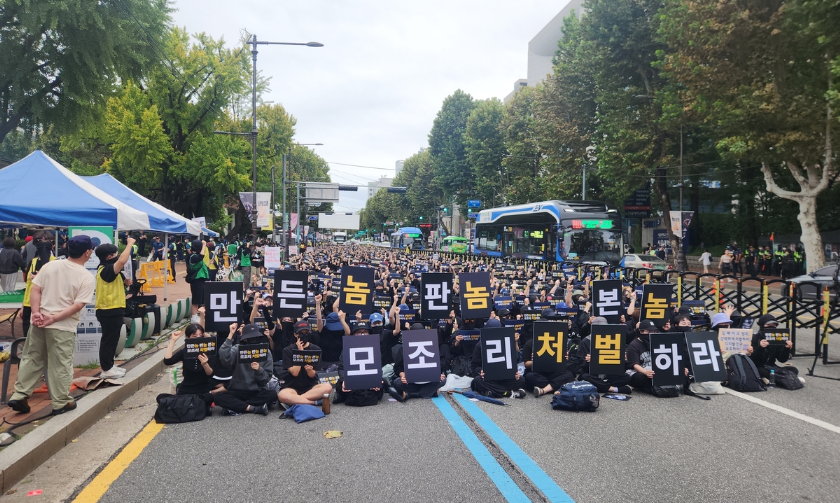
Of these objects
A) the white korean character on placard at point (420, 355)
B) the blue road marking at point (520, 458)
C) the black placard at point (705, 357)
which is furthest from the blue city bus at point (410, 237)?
the blue road marking at point (520, 458)

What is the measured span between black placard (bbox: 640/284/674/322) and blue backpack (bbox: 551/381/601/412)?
3.60 meters

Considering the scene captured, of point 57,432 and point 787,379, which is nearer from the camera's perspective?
point 57,432

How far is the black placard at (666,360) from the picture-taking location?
293 inches

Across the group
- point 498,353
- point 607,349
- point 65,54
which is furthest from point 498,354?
point 65,54

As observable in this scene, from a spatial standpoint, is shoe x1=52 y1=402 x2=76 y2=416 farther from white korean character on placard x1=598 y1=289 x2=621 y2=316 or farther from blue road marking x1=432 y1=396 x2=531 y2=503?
white korean character on placard x1=598 y1=289 x2=621 y2=316

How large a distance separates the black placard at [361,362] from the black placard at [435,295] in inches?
77.6

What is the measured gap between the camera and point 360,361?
7117mm

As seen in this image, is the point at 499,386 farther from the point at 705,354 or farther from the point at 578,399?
the point at 705,354

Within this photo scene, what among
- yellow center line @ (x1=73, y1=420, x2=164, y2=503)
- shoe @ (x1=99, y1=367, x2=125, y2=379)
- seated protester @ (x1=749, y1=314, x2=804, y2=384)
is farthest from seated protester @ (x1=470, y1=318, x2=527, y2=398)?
shoe @ (x1=99, y1=367, x2=125, y2=379)

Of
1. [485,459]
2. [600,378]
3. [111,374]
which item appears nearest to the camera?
[485,459]

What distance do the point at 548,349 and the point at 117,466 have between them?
205 inches

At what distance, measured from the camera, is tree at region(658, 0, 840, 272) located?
19.2 meters

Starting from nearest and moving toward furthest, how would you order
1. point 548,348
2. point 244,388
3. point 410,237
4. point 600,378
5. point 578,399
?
point 244,388 < point 578,399 < point 548,348 < point 600,378 < point 410,237

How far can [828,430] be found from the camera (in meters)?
5.89
